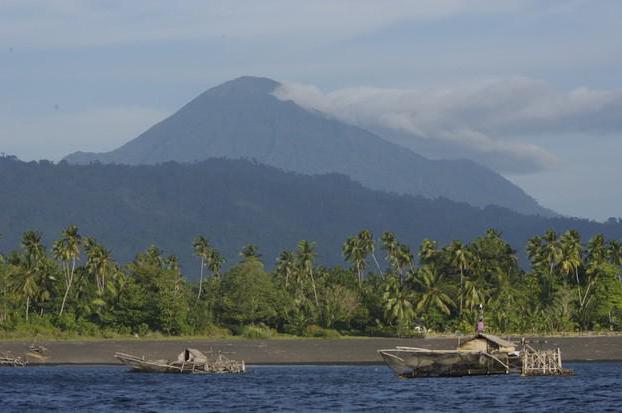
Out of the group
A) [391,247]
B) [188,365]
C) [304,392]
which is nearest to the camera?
[304,392]

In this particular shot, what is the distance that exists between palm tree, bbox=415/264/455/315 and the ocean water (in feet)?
148

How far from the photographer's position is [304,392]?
300ft

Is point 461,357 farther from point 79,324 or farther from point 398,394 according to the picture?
point 79,324

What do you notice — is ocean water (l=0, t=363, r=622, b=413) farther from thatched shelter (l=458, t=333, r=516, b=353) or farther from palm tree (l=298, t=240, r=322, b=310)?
palm tree (l=298, t=240, r=322, b=310)

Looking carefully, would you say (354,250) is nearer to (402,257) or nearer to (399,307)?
(402,257)

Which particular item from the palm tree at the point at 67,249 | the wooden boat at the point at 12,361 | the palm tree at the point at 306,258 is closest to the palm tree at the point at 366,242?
the palm tree at the point at 306,258

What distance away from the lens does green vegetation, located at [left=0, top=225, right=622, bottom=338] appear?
161750 mm

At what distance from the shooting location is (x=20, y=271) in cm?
16725

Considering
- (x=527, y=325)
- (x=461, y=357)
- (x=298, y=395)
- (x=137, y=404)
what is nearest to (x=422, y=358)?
(x=461, y=357)

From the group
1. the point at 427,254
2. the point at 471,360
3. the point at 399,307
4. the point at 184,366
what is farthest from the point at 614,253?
the point at 471,360

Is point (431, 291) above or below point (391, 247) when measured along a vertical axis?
below

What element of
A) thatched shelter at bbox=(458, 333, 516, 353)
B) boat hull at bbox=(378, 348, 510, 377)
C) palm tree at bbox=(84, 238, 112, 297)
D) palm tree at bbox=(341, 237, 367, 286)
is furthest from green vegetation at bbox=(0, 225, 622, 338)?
boat hull at bbox=(378, 348, 510, 377)

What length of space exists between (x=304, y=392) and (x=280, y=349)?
5481 centimetres

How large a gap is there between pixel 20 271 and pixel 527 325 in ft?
228
